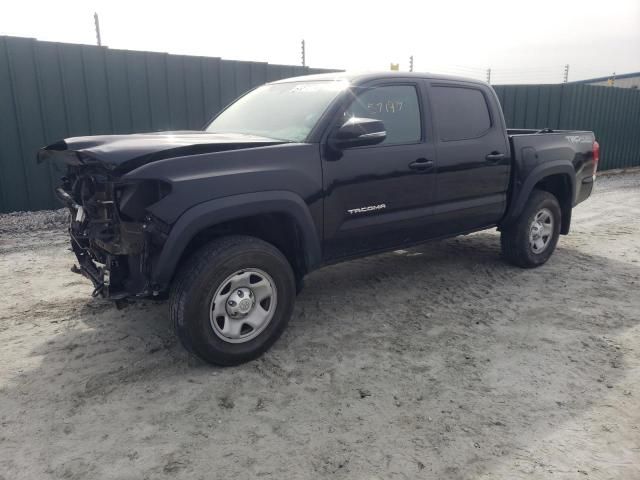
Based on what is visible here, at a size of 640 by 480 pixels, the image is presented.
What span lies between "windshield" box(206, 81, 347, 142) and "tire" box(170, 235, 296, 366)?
3.10ft

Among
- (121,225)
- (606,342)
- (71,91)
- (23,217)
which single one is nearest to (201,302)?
(121,225)

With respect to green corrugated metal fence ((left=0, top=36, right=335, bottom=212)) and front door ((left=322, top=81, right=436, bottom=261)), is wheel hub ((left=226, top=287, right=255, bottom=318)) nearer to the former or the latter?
front door ((left=322, top=81, right=436, bottom=261))

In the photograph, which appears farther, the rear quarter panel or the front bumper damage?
the rear quarter panel

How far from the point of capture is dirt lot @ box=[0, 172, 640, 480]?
7.79ft

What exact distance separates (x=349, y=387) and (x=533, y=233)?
3.17 metres

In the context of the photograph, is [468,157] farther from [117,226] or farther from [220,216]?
[117,226]

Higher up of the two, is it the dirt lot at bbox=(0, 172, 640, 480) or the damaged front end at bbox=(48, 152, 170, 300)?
the damaged front end at bbox=(48, 152, 170, 300)

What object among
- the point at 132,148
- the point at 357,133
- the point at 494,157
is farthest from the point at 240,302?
the point at 494,157

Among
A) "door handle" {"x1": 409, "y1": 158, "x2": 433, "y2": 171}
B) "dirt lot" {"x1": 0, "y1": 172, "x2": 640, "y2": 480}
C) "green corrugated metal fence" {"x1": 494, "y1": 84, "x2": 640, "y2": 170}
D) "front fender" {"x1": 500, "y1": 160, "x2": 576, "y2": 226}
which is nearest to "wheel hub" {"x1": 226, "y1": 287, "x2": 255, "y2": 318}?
"dirt lot" {"x1": 0, "y1": 172, "x2": 640, "y2": 480}

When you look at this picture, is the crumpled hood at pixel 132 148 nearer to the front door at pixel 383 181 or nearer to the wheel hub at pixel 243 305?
the front door at pixel 383 181

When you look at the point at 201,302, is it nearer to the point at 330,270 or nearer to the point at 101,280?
the point at 101,280

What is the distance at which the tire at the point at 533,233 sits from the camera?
16.7 feet

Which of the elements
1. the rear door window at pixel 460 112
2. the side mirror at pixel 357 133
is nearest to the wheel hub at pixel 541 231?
the rear door window at pixel 460 112

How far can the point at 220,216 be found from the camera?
118 inches
